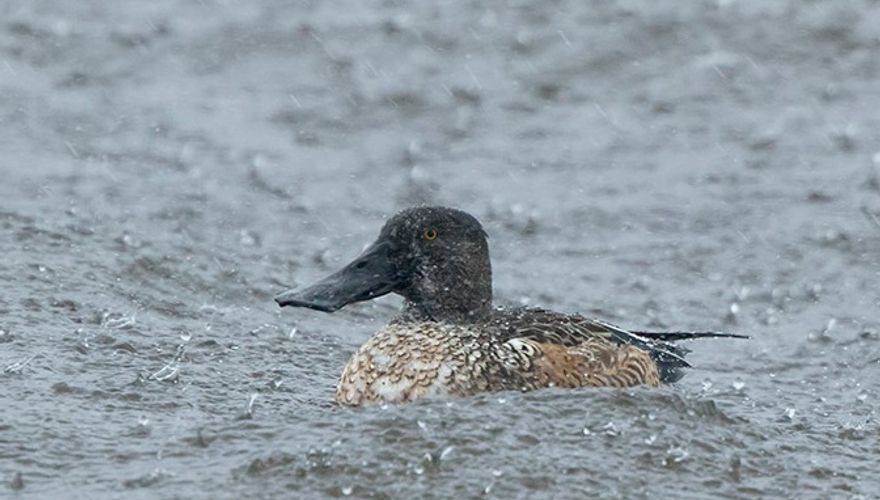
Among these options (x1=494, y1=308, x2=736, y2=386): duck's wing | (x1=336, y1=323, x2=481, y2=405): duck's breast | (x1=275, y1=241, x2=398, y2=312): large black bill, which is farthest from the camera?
(x1=275, y1=241, x2=398, y2=312): large black bill

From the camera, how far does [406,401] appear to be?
685 cm

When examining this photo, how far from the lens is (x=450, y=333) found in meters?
7.08

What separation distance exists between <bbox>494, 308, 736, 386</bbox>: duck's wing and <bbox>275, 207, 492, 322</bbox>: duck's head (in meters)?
0.20

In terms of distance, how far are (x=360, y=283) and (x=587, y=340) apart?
0.92 meters

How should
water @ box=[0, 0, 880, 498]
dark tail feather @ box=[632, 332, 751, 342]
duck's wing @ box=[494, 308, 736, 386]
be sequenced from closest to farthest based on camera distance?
1. water @ box=[0, 0, 880, 498]
2. duck's wing @ box=[494, 308, 736, 386]
3. dark tail feather @ box=[632, 332, 751, 342]

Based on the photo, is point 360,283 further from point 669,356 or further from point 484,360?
point 669,356

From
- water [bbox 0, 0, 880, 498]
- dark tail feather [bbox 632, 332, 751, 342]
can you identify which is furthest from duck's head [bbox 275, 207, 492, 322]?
dark tail feather [bbox 632, 332, 751, 342]

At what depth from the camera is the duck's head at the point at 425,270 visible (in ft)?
23.9

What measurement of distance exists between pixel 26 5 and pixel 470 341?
8550 mm

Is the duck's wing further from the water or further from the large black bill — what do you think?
the large black bill

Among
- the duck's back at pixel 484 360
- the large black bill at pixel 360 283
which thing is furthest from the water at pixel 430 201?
the large black bill at pixel 360 283

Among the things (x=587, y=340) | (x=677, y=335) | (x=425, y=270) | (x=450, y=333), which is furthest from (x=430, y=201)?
(x=450, y=333)

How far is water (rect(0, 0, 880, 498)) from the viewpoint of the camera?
6.38m

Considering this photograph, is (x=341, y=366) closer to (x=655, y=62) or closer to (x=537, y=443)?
(x=537, y=443)
